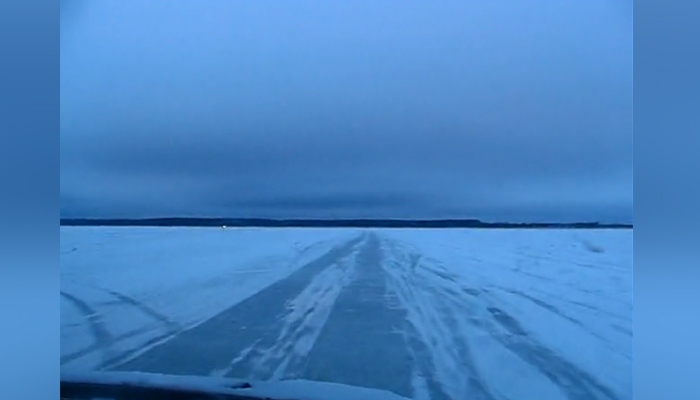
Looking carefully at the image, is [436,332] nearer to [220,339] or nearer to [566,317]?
[566,317]

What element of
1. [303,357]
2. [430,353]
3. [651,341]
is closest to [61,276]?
[303,357]

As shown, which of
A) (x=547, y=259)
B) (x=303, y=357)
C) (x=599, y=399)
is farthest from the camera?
(x=547, y=259)

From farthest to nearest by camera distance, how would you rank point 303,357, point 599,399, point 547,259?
point 547,259 → point 303,357 → point 599,399

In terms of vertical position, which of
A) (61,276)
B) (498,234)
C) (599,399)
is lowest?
(599,399)

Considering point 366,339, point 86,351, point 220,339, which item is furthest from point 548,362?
point 86,351

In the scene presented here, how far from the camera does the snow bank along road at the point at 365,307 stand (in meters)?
3.27

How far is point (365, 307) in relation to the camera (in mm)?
3654

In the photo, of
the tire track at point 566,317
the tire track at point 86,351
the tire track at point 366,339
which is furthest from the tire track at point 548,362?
the tire track at point 86,351

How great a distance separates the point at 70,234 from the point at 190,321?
888mm

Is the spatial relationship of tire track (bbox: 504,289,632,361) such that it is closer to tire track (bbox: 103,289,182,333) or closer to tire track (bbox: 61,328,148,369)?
tire track (bbox: 103,289,182,333)

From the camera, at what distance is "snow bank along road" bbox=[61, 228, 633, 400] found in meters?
3.27

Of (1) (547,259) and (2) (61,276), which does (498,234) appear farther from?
(2) (61,276)

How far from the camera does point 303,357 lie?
11.0ft

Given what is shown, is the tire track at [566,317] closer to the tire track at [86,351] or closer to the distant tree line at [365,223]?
the distant tree line at [365,223]
